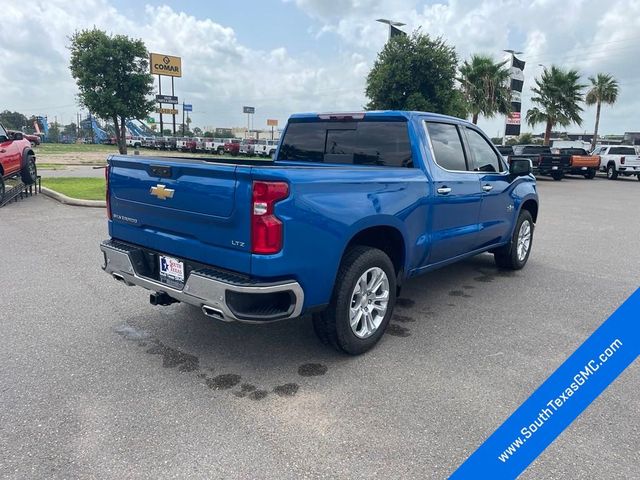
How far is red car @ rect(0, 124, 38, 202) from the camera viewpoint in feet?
36.4

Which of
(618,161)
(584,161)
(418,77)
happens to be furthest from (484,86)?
(418,77)

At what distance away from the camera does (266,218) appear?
295cm

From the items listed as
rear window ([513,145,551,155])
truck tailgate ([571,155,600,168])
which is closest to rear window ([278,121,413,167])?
rear window ([513,145,551,155])

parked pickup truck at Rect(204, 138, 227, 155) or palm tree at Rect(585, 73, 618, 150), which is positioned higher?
palm tree at Rect(585, 73, 618, 150)

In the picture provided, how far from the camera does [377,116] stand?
450cm

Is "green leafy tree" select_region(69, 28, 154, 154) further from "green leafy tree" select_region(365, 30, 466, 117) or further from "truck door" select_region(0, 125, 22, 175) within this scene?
"green leafy tree" select_region(365, 30, 466, 117)

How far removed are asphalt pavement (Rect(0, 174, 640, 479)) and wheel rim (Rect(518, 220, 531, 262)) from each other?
746 mm

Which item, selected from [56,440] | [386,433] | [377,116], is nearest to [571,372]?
[386,433]

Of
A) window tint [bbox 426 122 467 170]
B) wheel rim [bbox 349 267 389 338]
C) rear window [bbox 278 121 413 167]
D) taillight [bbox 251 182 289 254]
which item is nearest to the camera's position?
taillight [bbox 251 182 289 254]

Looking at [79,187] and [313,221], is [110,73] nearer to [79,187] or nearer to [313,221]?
[79,187]

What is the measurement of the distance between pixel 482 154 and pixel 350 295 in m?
2.83

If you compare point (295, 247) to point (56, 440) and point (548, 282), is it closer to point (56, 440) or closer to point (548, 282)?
point (56, 440)

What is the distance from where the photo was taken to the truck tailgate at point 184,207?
9.92 ft

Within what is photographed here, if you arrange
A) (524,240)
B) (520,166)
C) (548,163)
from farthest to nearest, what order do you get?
(548,163) → (524,240) → (520,166)
